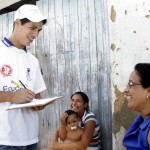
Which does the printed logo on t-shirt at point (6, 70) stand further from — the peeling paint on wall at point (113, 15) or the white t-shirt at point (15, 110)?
the peeling paint on wall at point (113, 15)

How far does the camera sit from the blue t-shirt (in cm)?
260

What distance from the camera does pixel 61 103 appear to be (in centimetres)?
468

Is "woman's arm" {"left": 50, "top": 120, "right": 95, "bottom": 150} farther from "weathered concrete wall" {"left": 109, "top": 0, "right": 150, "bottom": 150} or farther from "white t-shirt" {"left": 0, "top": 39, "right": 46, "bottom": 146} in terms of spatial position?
"white t-shirt" {"left": 0, "top": 39, "right": 46, "bottom": 146}

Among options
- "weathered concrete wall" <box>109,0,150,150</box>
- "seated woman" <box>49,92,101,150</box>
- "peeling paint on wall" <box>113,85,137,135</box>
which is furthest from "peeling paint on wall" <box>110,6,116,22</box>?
"seated woman" <box>49,92,101,150</box>

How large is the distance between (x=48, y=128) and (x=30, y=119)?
2184mm

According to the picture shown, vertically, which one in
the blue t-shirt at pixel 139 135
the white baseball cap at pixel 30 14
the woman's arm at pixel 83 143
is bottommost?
the woman's arm at pixel 83 143

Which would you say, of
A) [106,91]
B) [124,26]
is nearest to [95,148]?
[106,91]

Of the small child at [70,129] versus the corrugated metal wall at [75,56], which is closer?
the small child at [70,129]

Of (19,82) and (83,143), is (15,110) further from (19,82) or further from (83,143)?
(83,143)

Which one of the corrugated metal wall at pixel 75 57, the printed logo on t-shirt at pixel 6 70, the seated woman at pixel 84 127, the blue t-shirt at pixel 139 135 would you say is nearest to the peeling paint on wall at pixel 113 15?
the corrugated metal wall at pixel 75 57

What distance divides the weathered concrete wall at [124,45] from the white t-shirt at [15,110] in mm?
1030

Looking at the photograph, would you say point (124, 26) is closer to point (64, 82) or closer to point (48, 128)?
point (64, 82)

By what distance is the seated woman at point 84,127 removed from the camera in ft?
12.5

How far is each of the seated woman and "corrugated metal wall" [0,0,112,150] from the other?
151 millimetres
